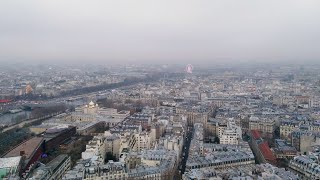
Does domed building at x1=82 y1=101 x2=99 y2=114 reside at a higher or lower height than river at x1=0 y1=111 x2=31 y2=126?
higher

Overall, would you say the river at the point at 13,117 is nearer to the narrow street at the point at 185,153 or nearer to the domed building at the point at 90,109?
the domed building at the point at 90,109

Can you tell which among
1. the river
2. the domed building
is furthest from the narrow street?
the river

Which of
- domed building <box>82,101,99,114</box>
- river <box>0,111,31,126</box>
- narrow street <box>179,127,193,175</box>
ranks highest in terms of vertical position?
domed building <box>82,101,99,114</box>

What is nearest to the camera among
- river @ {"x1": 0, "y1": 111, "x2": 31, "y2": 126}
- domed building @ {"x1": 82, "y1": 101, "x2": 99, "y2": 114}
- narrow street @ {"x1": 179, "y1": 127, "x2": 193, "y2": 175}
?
narrow street @ {"x1": 179, "y1": 127, "x2": 193, "y2": 175}

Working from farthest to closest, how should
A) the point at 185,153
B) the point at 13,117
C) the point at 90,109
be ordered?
the point at 90,109 < the point at 13,117 < the point at 185,153

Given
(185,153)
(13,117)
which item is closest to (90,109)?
(13,117)

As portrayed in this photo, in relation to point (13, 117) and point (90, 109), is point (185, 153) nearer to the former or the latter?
point (90, 109)

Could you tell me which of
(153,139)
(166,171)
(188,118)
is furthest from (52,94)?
(166,171)

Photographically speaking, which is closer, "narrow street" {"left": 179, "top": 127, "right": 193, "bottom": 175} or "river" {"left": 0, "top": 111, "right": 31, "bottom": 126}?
"narrow street" {"left": 179, "top": 127, "right": 193, "bottom": 175}

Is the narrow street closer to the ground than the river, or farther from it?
closer to the ground

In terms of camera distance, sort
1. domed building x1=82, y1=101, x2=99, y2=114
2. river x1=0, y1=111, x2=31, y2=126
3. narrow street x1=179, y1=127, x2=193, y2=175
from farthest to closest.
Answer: domed building x1=82, y1=101, x2=99, y2=114, river x1=0, y1=111, x2=31, y2=126, narrow street x1=179, y1=127, x2=193, y2=175

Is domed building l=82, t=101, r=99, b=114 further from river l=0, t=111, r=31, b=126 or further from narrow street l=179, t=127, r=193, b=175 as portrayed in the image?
narrow street l=179, t=127, r=193, b=175
